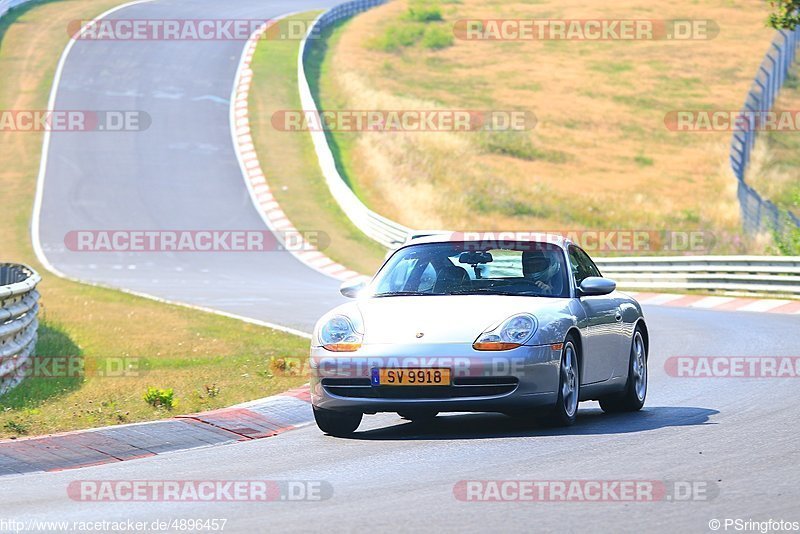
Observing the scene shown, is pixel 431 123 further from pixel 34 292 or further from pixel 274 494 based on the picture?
pixel 274 494

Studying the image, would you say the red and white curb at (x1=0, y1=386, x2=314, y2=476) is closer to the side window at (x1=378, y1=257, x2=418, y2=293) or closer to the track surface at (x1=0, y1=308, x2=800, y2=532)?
the track surface at (x1=0, y1=308, x2=800, y2=532)

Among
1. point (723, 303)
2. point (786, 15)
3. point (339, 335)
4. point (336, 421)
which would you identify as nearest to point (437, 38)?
point (786, 15)

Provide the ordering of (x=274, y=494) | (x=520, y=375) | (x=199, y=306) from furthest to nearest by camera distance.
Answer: (x=199, y=306), (x=520, y=375), (x=274, y=494)

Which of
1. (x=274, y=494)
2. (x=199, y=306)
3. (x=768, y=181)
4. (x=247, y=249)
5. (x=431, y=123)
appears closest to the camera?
(x=274, y=494)

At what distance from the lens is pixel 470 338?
32.3ft

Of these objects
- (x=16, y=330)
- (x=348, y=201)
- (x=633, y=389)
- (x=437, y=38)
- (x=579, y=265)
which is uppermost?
(x=579, y=265)

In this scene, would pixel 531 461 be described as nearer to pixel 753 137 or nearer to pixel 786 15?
pixel 786 15

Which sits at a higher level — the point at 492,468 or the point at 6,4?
the point at 6,4

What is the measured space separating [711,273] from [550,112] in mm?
31889

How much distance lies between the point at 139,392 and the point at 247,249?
22.4 m

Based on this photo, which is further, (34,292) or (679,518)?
(34,292)

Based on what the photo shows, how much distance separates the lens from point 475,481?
8.04 meters

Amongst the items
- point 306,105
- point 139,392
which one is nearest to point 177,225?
point 306,105

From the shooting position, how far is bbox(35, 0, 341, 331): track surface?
2839cm
